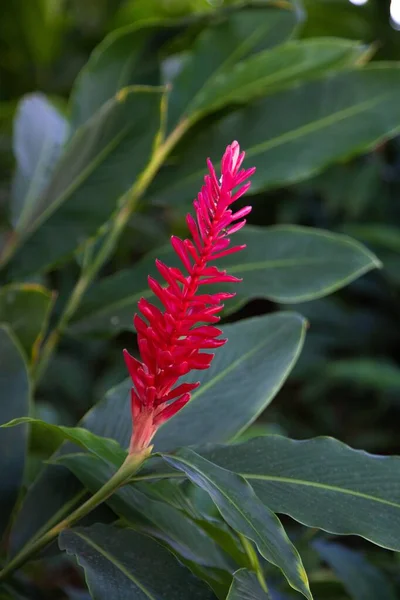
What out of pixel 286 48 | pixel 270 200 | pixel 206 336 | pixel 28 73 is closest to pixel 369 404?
pixel 270 200

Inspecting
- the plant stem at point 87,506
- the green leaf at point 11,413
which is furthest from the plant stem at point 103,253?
the plant stem at point 87,506

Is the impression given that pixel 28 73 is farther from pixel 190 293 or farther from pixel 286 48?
pixel 190 293

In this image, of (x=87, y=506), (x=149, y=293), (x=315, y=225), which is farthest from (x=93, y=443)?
(x=315, y=225)

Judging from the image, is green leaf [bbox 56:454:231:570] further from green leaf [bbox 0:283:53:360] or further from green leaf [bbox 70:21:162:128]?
green leaf [bbox 70:21:162:128]

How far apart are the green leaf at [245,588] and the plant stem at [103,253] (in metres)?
0.34

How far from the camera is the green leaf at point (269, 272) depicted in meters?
0.61

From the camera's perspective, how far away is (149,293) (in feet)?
2.07

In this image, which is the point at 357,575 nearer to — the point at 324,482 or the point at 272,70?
the point at 324,482

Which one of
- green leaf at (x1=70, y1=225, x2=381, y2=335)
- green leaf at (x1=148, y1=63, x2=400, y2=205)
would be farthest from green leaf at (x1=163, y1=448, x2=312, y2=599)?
green leaf at (x1=148, y1=63, x2=400, y2=205)

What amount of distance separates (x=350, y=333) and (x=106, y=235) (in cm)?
111

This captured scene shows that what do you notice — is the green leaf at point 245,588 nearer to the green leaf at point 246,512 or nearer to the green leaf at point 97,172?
the green leaf at point 246,512

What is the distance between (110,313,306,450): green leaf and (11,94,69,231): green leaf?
0.26 m

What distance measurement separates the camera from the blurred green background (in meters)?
1.25

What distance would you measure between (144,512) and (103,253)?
32 cm
